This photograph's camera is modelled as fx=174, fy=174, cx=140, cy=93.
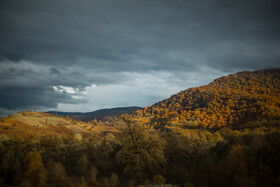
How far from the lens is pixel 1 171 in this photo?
2402 cm

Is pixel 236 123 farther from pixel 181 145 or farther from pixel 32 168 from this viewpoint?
pixel 32 168

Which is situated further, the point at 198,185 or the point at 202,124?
the point at 202,124

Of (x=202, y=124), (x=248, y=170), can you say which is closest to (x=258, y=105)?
(x=202, y=124)

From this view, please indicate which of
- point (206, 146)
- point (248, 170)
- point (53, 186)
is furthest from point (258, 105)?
point (53, 186)

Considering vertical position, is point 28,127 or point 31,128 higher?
point 28,127

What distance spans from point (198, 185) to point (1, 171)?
1029 inches

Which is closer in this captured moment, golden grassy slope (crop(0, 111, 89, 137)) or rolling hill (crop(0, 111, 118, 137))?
rolling hill (crop(0, 111, 118, 137))

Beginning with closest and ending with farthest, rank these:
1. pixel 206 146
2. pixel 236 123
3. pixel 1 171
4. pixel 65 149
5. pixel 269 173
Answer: pixel 269 173 < pixel 1 171 < pixel 206 146 < pixel 65 149 < pixel 236 123

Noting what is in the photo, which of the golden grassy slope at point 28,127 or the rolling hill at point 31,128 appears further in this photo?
the golden grassy slope at point 28,127

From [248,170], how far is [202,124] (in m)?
133

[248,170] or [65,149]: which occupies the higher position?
[248,170]

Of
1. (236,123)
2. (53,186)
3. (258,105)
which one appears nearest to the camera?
(53,186)

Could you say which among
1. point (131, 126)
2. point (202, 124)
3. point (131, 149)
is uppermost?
point (131, 126)

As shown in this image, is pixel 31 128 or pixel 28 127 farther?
pixel 28 127
